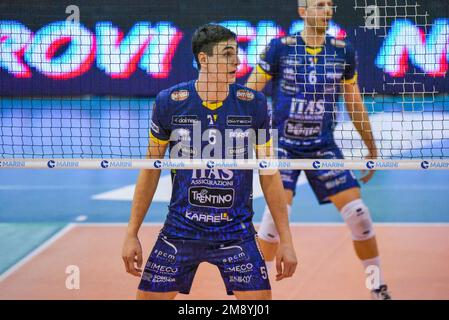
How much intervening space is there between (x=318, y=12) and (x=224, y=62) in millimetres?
2502

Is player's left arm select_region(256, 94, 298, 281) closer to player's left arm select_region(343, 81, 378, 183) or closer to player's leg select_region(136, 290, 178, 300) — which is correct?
player's leg select_region(136, 290, 178, 300)

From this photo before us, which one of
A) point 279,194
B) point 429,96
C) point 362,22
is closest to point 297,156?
point 279,194

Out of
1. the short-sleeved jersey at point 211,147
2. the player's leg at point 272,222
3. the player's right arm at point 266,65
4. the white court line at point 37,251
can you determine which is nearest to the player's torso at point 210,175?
the short-sleeved jersey at point 211,147

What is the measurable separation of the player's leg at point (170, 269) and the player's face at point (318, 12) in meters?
2.96

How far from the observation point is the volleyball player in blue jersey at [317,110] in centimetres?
811

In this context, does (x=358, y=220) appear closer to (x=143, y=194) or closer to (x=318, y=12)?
(x=318, y=12)

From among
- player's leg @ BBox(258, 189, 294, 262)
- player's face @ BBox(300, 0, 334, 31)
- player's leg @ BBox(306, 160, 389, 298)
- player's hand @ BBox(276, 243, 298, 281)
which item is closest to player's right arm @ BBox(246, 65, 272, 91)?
player's face @ BBox(300, 0, 334, 31)

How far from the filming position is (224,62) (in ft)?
18.0

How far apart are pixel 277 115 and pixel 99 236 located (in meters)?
3.19

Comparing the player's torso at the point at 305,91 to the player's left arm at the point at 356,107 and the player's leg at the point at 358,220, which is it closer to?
the player's left arm at the point at 356,107

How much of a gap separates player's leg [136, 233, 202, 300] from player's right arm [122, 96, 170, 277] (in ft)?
0.36

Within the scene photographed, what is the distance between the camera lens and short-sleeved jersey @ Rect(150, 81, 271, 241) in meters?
5.48

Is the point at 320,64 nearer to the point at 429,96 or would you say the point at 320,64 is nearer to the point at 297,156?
the point at 297,156

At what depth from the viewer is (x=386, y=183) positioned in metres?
13.5
